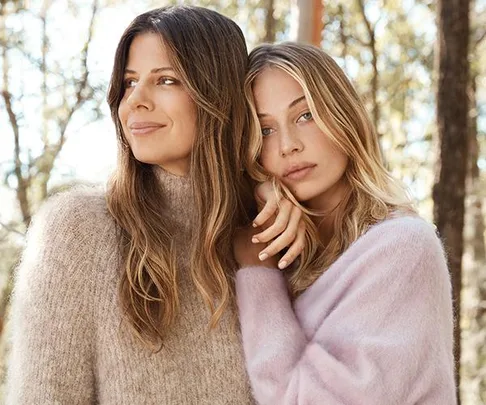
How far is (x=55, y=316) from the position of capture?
8.18 feet

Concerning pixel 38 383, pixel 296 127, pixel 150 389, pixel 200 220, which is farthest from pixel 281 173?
pixel 38 383

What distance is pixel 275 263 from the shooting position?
9.77 feet

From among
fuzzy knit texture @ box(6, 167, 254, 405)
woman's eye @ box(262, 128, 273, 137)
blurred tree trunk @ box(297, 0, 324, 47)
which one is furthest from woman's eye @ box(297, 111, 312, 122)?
blurred tree trunk @ box(297, 0, 324, 47)

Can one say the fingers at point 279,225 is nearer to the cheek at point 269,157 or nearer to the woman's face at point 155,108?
the cheek at point 269,157

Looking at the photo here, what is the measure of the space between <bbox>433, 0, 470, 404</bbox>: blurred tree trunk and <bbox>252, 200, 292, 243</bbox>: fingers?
9.13ft

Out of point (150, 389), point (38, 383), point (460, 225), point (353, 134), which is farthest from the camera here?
point (460, 225)

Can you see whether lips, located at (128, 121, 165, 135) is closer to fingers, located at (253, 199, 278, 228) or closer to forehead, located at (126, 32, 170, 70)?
forehead, located at (126, 32, 170, 70)

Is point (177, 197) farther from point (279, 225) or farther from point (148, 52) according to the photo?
point (148, 52)

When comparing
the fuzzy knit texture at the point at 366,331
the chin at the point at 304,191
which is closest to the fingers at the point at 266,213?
the chin at the point at 304,191

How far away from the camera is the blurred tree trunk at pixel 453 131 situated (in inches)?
A: 221

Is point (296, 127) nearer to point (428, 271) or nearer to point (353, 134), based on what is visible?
point (353, 134)

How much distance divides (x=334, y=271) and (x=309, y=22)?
2467 millimetres

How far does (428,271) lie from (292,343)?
1.58ft

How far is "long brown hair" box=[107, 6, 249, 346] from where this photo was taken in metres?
2.66
